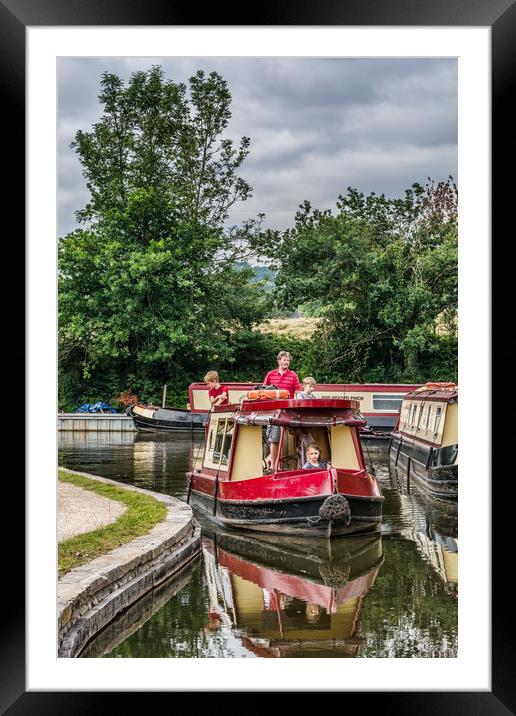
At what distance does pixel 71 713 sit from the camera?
3.42 m

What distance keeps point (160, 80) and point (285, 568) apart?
46.7 feet

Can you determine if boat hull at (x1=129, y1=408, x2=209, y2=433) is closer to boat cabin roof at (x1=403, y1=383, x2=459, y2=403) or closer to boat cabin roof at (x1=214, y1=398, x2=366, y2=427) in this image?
boat cabin roof at (x1=403, y1=383, x2=459, y2=403)

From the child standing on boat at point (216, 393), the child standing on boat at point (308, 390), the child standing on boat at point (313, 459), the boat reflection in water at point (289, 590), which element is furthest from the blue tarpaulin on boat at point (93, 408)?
the child standing on boat at point (313, 459)

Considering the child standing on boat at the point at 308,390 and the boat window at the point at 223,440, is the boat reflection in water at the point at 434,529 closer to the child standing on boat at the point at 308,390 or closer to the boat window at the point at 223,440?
the child standing on boat at the point at 308,390

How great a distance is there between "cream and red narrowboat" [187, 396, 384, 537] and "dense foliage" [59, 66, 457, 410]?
9.01 m

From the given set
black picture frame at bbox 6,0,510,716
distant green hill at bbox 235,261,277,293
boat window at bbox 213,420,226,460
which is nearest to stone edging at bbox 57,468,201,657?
black picture frame at bbox 6,0,510,716

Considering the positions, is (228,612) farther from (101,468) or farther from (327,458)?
(101,468)

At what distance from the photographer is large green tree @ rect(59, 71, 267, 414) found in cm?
1906

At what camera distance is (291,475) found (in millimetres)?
8406

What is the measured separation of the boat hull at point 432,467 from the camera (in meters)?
11.2

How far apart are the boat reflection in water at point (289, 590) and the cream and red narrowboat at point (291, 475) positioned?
0.20 meters

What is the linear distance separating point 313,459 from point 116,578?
3404mm

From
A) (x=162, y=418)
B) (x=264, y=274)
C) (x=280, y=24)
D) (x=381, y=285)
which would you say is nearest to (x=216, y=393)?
(x=280, y=24)
